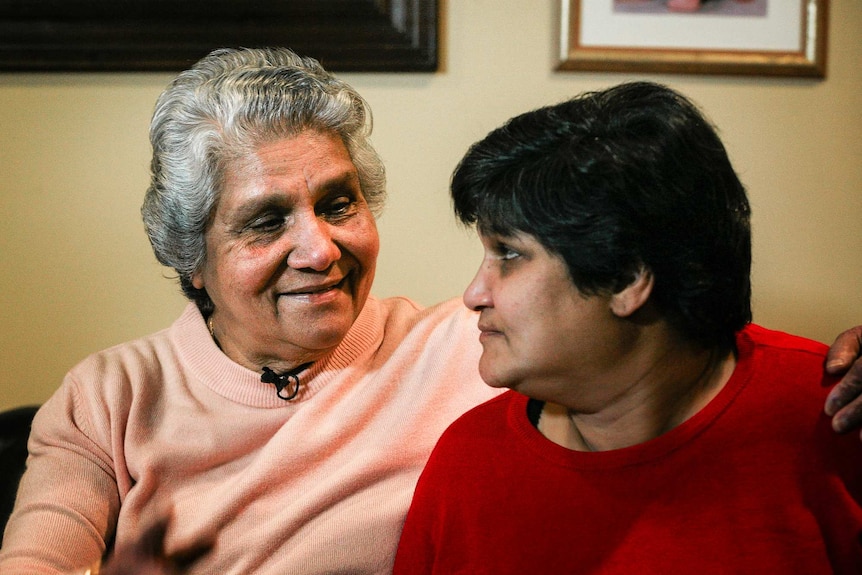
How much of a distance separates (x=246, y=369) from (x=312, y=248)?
30 cm

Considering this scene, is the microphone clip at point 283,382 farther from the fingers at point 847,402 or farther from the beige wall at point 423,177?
the fingers at point 847,402

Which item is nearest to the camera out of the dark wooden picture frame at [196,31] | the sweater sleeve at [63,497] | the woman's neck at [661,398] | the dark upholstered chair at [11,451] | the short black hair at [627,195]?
the short black hair at [627,195]

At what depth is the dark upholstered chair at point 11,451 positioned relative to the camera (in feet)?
5.08

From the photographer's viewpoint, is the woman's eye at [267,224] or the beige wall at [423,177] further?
the beige wall at [423,177]

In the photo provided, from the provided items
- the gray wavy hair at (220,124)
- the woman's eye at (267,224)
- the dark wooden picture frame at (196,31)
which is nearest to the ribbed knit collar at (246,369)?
the gray wavy hair at (220,124)

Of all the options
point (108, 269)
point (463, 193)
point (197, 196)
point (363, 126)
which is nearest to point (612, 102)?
point (463, 193)

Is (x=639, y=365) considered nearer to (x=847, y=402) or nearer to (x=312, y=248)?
(x=847, y=402)

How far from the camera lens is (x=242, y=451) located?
4.80 ft

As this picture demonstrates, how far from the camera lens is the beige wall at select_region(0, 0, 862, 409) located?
1.92m

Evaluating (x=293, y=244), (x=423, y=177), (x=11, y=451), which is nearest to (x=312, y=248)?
(x=293, y=244)

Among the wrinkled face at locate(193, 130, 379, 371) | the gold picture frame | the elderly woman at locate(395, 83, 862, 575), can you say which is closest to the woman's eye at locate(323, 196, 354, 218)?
the wrinkled face at locate(193, 130, 379, 371)

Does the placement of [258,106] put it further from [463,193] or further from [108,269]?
[108,269]

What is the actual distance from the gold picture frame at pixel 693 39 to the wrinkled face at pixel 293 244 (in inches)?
30.3

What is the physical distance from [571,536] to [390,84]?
3.89 feet
